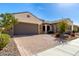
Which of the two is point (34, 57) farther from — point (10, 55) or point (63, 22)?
point (63, 22)

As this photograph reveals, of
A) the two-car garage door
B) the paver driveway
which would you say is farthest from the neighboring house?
the paver driveway

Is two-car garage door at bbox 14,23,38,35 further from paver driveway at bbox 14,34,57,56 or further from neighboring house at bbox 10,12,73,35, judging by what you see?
paver driveway at bbox 14,34,57,56

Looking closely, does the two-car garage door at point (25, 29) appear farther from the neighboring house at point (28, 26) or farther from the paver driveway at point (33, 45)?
the paver driveway at point (33, 45)

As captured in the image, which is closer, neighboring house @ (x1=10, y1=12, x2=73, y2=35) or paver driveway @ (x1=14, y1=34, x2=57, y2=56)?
paver driveway @ (x1=14, y1=34, x2=57, y2=56)

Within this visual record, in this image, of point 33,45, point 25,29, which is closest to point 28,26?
point 25,29

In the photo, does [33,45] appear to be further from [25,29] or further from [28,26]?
[28,26]

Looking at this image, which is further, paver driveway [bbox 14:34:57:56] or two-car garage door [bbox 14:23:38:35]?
two-car garage door [bbox 14:23:38:35]

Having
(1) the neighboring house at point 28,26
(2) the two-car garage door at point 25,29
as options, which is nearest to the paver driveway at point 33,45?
(1) the neighboring house at point 28,26

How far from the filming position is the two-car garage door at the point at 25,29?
13469mm

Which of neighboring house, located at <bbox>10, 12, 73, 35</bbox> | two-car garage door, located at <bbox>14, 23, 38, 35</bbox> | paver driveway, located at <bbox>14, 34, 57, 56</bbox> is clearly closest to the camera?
paver driveway, located at <bbox>14, 34, 57, 56</bbox>

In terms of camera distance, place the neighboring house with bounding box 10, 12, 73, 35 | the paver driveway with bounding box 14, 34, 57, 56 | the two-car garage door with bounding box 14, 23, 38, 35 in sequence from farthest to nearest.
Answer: the two-car garage door with bounding box 14, 23, 38, 35 → the neighboring house with bounding box 10, 12, 73, 35 → the paver driveway with bounding box 14, 34, 57, 56

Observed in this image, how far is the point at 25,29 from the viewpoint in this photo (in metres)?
14.1

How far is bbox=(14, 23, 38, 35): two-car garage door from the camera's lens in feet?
44.2

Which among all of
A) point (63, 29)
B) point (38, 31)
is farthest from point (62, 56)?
point (38, 31)
